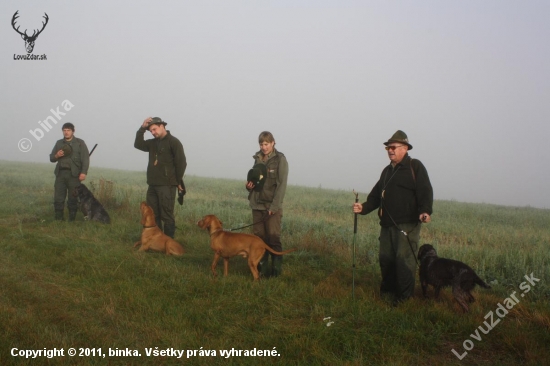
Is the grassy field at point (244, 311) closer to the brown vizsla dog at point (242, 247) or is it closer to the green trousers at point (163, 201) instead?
the brown vizsla dog at point (242, 247)

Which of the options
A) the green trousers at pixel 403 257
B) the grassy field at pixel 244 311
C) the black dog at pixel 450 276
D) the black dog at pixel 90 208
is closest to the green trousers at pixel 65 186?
the black dog at pixel 90 208

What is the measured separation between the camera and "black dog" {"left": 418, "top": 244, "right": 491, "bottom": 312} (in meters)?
5.21

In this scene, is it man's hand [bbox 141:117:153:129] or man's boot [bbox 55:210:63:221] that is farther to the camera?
man's boot [bbox 55:210:63:221]

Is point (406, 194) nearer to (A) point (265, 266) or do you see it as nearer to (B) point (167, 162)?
(A) point (265, 266)

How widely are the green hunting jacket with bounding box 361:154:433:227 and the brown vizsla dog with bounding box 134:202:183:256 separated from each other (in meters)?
3.98

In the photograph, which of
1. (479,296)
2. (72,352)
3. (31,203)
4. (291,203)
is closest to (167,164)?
(72,352)

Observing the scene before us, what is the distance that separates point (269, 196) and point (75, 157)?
6259 millimetres

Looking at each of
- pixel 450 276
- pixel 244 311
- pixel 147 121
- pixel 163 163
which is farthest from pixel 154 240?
pixel 450 276

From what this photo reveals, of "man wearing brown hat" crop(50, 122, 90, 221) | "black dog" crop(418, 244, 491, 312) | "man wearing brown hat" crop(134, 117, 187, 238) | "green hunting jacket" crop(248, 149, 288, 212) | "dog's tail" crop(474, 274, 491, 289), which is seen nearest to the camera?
"dog's tail" crop(474, 274, 491, 289)

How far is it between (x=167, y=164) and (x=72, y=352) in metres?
4.99

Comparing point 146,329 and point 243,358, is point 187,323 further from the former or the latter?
point 243,358

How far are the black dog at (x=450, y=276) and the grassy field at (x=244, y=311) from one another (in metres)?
0.23

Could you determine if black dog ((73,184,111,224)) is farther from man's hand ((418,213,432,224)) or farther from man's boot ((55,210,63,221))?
man's hand ((418,213,432,224))

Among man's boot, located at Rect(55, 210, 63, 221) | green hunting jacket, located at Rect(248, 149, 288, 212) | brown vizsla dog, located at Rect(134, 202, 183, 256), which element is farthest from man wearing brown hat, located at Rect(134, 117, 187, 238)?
man's boot, located at Rect(55, 210, 63, 221)
